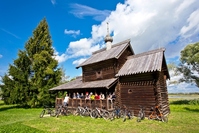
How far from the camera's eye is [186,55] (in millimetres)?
31109

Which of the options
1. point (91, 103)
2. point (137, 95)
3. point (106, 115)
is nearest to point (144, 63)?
point (137, 95)

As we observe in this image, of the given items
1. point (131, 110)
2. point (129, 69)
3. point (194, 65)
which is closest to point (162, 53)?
point (129, 69)

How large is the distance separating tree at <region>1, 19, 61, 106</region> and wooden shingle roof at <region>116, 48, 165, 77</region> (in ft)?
50.8

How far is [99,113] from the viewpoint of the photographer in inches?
581

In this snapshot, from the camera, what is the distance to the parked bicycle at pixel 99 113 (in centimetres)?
1430

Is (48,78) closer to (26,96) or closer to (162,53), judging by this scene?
(26,96)

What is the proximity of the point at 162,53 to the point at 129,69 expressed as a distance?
3.71m

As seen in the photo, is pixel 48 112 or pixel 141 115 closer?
pixel 141 115

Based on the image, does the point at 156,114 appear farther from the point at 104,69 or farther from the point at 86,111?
the point at 104,69

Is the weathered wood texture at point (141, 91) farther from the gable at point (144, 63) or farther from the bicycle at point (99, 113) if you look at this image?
the bicycle at point (99, 113)

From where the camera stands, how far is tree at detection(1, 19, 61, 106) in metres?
25.5

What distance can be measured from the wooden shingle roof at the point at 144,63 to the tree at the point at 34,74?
15488 millimetres

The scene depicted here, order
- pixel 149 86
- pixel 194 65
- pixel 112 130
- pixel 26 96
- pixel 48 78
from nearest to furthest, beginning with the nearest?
1. pixel 112 130
2. pixel 149 86
3. pixel 26 96
4. pixel 48 78
5. pixel 194 65

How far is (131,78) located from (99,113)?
4812 mm
